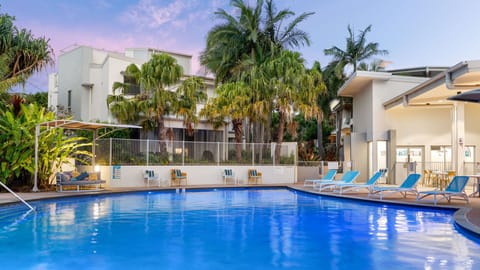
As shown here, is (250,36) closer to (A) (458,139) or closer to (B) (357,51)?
(B) (357,51)

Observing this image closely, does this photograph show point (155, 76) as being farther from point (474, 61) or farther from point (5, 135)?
point (474, 61)

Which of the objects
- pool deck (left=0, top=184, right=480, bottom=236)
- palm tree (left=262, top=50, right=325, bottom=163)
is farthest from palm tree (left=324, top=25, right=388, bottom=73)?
pool deck (left=0, top=184, right=480, bottom=236)

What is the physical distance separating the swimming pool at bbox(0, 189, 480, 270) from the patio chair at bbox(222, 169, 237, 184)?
9.12m

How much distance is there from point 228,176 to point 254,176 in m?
1.40

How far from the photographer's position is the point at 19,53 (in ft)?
62.2

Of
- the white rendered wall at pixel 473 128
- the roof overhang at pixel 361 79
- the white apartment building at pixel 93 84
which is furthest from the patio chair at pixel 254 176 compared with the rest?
the white rendered wall at pixel 473 128

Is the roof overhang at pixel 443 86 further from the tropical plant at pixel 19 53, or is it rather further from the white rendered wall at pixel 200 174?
the tropical plant at pixel 19 53

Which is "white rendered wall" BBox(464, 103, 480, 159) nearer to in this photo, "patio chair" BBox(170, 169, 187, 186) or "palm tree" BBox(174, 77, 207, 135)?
"palm tree" BBox(174, 77, 207, 135)

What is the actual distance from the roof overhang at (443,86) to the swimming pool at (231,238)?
15.7 feet

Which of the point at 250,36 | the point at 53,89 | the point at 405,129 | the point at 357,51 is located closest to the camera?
the point at 405,129

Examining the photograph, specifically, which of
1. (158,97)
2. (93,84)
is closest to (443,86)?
(158,97)

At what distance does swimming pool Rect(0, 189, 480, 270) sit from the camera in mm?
6396

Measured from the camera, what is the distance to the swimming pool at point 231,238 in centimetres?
640

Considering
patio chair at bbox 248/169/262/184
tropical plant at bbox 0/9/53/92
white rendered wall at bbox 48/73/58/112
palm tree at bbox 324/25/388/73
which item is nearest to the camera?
tropical plant at bbox 0/9/53/92
